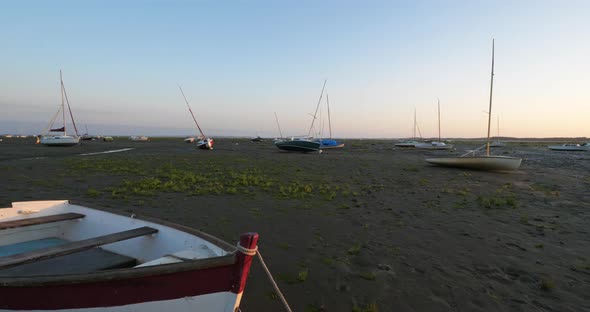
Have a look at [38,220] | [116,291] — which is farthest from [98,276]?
[38,220]

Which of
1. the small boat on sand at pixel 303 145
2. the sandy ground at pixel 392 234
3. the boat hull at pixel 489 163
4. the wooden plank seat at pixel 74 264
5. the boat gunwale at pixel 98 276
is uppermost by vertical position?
the small boat on sand at pixel 303 145

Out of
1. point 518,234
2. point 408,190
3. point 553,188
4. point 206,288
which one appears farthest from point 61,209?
point 553,188

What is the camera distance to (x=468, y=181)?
17391 millimetres

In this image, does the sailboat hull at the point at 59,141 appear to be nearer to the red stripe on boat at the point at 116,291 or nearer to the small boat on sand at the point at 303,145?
the small boat on sand at the point at 303,145

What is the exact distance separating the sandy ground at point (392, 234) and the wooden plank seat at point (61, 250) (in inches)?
74.6

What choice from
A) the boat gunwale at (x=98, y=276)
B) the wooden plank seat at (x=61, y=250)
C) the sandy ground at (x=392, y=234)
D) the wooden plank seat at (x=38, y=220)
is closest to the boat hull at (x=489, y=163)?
the sandy ground at (x=392, y=234)

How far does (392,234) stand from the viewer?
8203 mm

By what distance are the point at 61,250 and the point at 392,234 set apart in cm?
665

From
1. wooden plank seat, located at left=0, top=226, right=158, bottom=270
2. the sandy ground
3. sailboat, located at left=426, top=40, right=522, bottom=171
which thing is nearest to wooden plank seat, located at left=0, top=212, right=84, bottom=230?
wooden plank seat, located at left=0, top=226, right=158, bottom=270

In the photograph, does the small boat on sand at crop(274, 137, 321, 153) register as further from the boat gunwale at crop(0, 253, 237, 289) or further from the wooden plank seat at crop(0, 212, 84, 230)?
the boat gunwale at crop(0, 253, 237, 289)

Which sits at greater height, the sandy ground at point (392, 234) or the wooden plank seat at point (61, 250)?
the wooden plank seat at point (61, 250)

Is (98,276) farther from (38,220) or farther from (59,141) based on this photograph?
(59,141)

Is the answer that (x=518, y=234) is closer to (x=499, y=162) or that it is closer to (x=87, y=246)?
(x=87, y=246)

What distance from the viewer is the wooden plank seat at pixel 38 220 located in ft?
18.4
